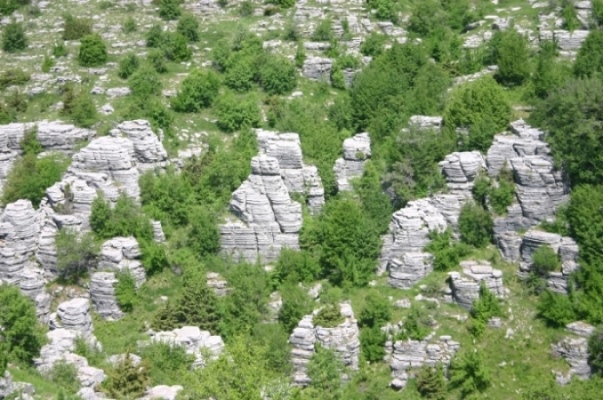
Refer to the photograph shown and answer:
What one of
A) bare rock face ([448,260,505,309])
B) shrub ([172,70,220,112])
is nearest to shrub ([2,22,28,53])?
shrub ([172,70,220,112])

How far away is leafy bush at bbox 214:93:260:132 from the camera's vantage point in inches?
2381

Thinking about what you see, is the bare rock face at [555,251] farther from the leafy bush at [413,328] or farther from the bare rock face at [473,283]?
the leafy bush at [413,328]

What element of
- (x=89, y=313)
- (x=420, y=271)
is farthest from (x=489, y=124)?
(x=89, y=313)

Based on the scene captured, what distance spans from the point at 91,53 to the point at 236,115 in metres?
15.4

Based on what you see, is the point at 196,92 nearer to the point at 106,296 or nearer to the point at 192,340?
the point at 106,296

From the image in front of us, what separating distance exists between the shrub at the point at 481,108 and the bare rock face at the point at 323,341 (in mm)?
17899

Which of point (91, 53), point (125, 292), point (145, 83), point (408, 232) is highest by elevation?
point (91, 53)

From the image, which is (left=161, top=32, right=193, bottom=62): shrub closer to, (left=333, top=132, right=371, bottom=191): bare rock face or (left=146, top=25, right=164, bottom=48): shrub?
(left=146, top=25, right=164, bottom=48): shrub

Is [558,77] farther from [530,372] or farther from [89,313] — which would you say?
[89,313]

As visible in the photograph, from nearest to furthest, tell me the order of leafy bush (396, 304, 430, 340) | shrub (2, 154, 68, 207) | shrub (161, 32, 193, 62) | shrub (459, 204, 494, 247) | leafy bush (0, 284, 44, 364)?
leafy bush (0, 284, 44, 364) < leafy bush (396, 304, 430, 340) < shrub (459, 204, 494, 247) < shrub (2, 154, 68, 207) < shrub (161, 32, 193, 62)

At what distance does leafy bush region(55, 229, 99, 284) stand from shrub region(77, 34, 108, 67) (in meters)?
20.4

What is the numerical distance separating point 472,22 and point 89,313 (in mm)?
45232

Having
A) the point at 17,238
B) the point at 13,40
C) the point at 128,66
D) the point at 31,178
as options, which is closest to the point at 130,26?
the point at 128,66

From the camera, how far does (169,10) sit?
74.5 metres
